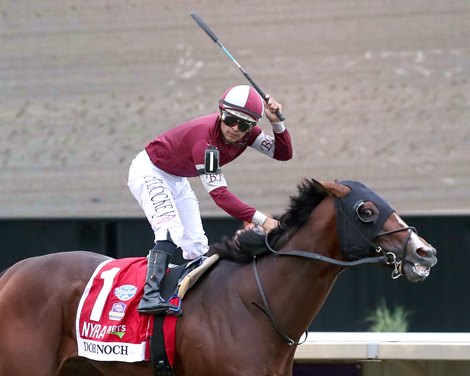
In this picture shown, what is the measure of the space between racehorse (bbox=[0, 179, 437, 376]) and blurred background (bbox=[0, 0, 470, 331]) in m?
4.82

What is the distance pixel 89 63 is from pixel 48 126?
3.08 ft

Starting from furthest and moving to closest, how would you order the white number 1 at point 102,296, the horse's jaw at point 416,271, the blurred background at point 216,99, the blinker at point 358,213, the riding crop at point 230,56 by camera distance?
the blurred background at point 216,99, the riding crop at point 230,56, the white number 1 at point 102,296, the blinker at point 358,213, the horse's jaw at point 416,271

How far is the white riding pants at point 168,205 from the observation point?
5.33m

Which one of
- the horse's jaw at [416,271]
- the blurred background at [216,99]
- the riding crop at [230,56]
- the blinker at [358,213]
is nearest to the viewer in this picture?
the horse's jaw at [416,271]

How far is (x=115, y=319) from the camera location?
17.2 ft

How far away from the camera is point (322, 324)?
974cm

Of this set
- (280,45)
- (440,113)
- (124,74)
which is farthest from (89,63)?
(440,113)

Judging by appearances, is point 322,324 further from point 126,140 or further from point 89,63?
point 89,63

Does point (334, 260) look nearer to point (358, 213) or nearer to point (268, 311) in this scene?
point (358, 213)

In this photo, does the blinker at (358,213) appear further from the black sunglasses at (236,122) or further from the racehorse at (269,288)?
the black sunglasses at (236,122)

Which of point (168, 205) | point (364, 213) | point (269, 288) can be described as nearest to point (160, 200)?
point (168, 205)

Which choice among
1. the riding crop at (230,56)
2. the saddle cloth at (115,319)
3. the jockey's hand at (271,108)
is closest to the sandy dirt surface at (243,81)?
the riding crop at (230,56)

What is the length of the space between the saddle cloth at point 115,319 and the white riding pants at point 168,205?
0.88 ft

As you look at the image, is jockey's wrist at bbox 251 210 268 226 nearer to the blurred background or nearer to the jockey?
the jockey
